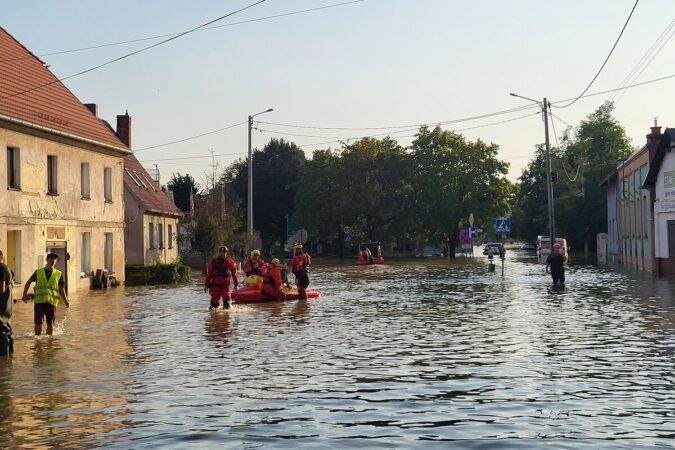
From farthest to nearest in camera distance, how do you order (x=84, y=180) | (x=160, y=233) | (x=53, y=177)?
(x=160, y=233), (x=84, y=180), (x=53, y=177)

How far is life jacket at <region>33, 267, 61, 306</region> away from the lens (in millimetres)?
18562

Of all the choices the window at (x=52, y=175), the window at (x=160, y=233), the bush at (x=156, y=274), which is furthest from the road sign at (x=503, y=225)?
the window at (x=52, y=175)

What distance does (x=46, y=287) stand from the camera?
18.6 m

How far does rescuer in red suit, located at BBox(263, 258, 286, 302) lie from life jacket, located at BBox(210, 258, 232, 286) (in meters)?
3.85

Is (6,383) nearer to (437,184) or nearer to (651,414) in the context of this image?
(651,414)

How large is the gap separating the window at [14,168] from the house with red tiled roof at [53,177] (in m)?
0.03

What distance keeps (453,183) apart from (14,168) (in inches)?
2544

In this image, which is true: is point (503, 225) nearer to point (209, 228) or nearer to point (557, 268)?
point (557, 268)

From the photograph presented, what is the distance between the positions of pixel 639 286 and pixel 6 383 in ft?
91.6

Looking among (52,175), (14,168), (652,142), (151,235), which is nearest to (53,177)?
(52,175)

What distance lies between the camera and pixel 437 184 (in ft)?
303

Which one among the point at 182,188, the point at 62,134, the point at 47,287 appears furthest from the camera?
the point at 182,188

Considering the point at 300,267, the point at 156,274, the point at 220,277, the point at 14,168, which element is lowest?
the point at 156,274

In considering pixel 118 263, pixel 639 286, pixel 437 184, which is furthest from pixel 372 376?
pixel 437 184
